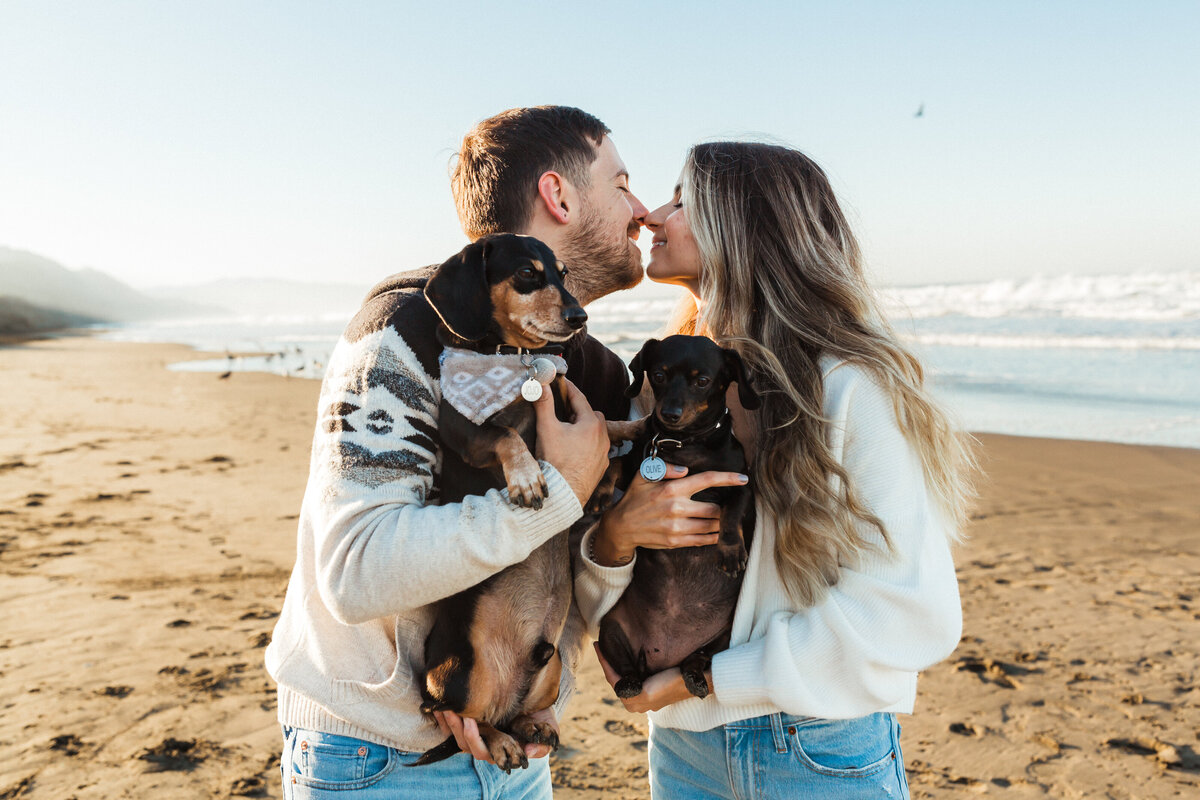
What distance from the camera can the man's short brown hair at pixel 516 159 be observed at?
254 cm

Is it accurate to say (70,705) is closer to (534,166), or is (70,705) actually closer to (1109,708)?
(534,166)

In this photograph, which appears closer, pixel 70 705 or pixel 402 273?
pixel 402 273

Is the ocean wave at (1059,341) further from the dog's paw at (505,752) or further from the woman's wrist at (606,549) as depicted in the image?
the dog's paw at (505,752)

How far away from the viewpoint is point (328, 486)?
5.43 ft

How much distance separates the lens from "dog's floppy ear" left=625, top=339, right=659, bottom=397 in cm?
249

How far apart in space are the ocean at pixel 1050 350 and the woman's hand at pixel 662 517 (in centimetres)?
74

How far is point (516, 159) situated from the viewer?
2533mm

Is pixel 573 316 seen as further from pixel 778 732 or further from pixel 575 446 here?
pixel 778 732

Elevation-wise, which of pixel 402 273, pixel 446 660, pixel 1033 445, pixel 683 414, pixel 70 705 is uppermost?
pixel 402 273

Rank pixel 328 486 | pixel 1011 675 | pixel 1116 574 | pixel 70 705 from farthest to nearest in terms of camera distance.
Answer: pixel 1116 574
pixel 1011 675
pixel 70 705
pixel 328 486

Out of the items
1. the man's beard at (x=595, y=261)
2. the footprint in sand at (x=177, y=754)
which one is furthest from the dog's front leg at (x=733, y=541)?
the footprint in sand at (x=177, y=754)

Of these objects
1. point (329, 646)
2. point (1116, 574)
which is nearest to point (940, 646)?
point (329, 646)

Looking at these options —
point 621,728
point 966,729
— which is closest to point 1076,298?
point 966,729

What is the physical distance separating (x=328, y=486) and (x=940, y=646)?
4.84 feet
